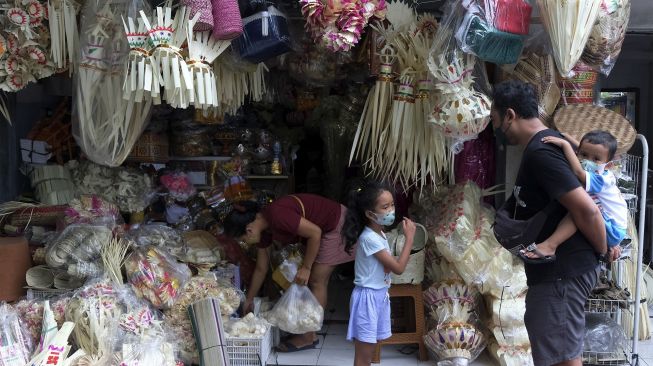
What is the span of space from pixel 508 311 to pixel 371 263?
1.00 metres

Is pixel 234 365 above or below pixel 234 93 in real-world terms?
below

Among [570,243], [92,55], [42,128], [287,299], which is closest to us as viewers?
[570,243]

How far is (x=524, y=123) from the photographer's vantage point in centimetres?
262

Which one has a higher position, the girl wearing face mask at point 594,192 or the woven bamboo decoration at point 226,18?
the woven bamboo decoration at point 226,18

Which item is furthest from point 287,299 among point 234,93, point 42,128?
point 42,128

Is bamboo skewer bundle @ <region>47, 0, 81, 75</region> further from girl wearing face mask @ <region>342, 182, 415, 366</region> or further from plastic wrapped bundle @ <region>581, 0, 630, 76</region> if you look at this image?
plastic wrapped bundle @ <region>581, 0, 630, 76</region>

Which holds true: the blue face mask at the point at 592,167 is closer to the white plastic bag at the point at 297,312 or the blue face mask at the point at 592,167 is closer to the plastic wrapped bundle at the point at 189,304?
the white plastic bag at the point at 297,312

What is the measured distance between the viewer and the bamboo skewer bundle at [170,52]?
3324mm

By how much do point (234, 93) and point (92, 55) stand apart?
0.85 m

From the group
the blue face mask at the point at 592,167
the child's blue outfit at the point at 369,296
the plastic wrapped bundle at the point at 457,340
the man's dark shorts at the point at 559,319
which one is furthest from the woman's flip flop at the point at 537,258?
the plastic wrapped bundle at the point at 457,340

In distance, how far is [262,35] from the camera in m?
3.61

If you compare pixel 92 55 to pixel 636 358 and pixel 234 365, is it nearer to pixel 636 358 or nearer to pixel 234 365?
pixel 234 365

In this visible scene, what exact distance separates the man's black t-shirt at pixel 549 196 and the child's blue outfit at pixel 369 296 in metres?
0.88

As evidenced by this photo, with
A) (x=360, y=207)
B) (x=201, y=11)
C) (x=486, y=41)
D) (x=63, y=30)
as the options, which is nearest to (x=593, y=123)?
(x=486, y=41)
